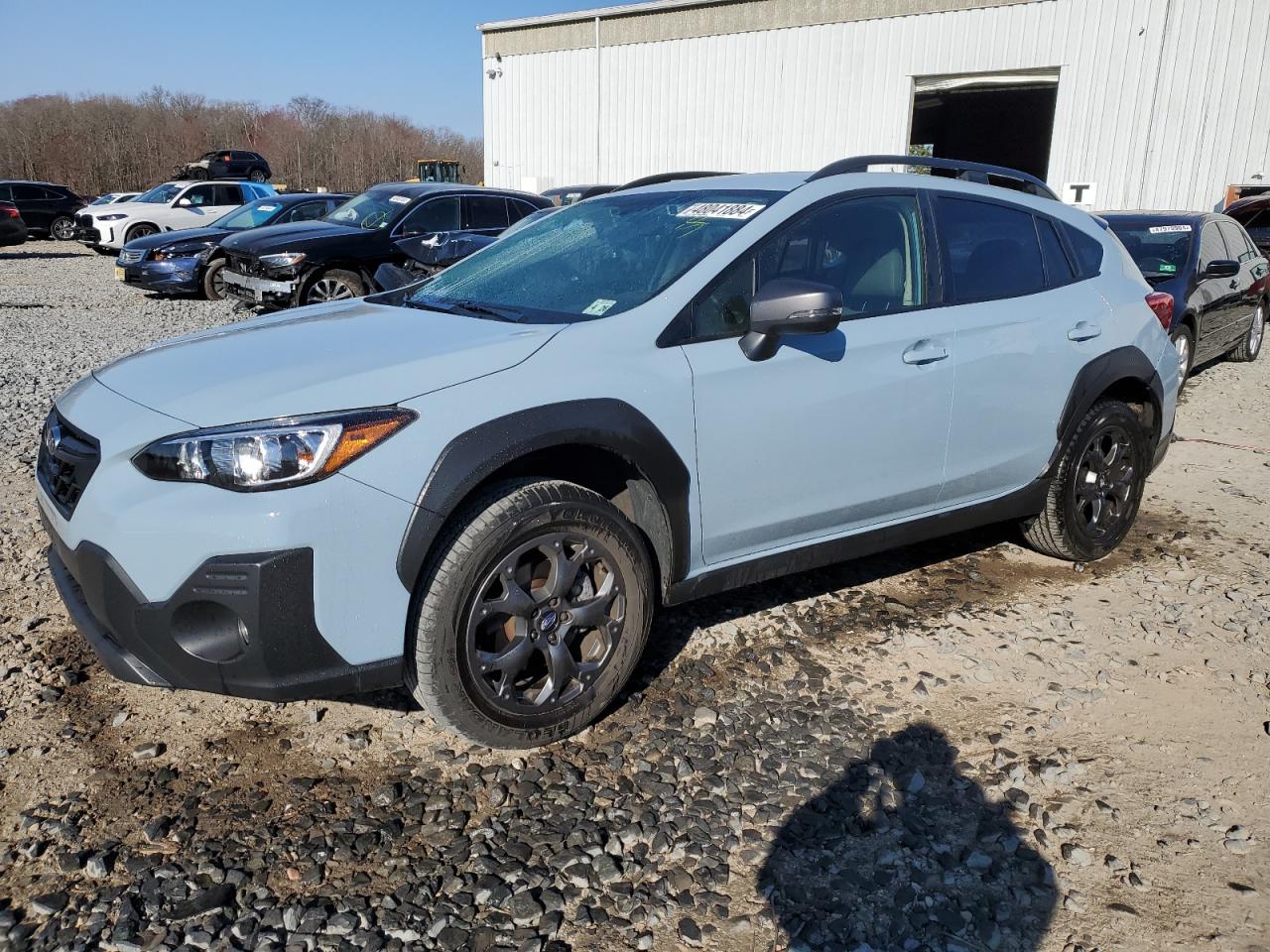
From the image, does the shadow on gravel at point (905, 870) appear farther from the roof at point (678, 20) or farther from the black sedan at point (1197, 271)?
the roof at point (678, 20)

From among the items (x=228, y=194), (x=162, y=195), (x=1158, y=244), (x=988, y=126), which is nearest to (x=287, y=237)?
(x=1158, y=244)

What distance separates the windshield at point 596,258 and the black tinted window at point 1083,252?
1648mm

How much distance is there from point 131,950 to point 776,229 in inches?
105

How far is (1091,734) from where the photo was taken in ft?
10.0

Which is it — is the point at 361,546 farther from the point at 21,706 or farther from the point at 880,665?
the point at 880,665

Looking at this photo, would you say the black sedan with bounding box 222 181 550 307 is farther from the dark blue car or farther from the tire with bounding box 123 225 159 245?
the tire with bounding box 123 225 159 245

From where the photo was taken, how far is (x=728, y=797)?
271 centimetres

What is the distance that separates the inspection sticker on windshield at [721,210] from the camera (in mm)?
3311

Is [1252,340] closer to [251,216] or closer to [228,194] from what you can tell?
[251,216]

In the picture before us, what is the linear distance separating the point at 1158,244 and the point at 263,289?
8.69 m

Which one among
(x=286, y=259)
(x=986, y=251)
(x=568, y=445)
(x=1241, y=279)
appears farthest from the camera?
(x=286, y=259)

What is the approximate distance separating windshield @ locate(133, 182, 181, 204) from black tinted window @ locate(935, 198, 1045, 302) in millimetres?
20429

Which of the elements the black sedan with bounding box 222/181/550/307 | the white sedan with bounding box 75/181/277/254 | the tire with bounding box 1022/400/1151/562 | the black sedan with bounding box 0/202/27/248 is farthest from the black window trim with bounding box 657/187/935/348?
the black sedan with bounding box 0/202/27/248

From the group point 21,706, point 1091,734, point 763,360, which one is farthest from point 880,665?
point 21,706
